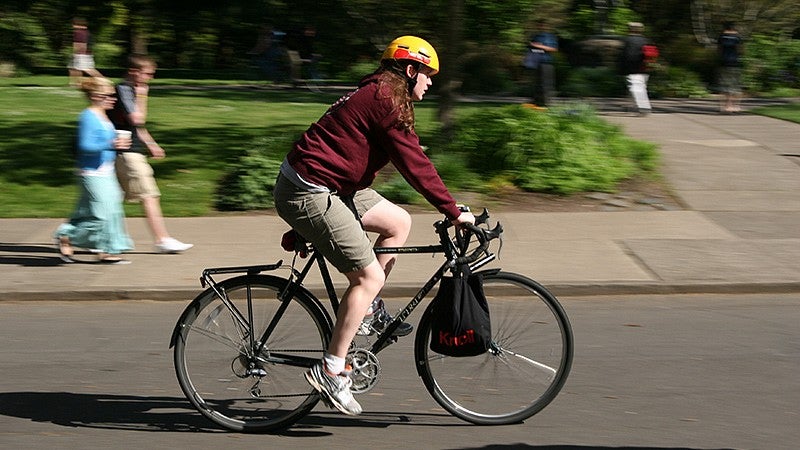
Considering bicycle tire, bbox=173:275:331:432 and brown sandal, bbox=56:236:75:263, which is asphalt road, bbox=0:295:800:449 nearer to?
bicycle tire, bbox=173:275:331:432

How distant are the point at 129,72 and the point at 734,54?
13.9 m

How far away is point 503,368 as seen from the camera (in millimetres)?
5461

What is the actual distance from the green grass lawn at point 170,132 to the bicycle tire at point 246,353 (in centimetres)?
583

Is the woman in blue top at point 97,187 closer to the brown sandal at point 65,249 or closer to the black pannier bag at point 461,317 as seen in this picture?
the brown sandal at point 65,249

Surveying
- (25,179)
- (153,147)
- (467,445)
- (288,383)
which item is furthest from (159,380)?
(25,179)

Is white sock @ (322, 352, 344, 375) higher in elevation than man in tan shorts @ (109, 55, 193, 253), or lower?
higher

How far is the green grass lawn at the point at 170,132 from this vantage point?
11.8 metres

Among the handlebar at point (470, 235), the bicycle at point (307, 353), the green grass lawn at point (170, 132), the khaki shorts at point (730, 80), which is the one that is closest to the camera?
the handlebar at point (470, 235)

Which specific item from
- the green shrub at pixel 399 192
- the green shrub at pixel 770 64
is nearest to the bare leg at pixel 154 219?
the green shrub at pixel 399 192

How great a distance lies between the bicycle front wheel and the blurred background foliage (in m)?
7.83

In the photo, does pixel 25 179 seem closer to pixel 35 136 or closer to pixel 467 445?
pixel 35 136

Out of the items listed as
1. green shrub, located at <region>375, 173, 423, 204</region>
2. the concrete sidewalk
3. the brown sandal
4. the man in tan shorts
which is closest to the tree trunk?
green shrub, located at <region>375, 173, 423, 204</region>

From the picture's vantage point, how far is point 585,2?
2577 centimetres

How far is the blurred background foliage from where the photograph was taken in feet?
43.2
